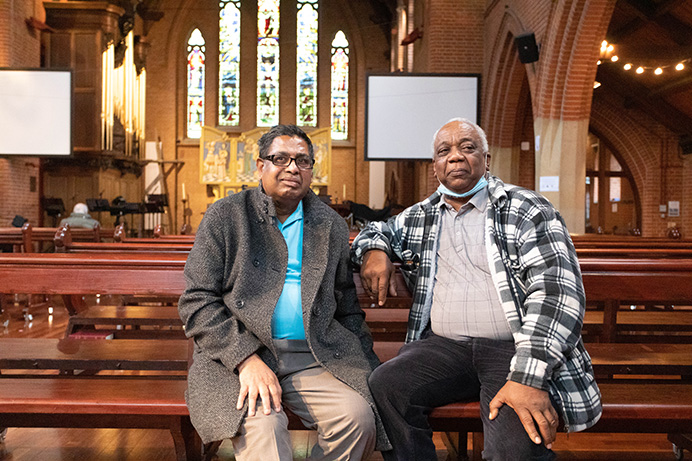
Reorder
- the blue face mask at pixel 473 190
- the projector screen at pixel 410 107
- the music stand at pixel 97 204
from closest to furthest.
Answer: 1. the blue face mask at pixel 473 190
2. the projector screen at pixel 410 107
3. the music stand at pixel 97 204

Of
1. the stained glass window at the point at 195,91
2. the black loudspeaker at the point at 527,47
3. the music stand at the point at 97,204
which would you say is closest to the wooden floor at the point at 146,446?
the black loudspeaker at the point at 527,47

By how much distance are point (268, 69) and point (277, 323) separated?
1626 cm

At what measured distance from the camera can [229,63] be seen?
56.9ft

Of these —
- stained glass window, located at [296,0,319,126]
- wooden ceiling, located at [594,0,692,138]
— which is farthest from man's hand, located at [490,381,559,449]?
stained glass window, located at [296,0,319,126]

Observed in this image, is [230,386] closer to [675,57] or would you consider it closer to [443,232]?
[443,232]

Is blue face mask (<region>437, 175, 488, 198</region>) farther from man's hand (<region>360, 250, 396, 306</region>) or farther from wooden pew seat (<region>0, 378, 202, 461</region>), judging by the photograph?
wooden pew seat (<region>0, 378, 202, 461</region>)

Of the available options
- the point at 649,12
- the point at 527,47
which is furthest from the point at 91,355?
the point at 649,12

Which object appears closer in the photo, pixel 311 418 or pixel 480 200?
pixel 311 418

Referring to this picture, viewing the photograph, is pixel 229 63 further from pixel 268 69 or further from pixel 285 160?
pixel 285 160

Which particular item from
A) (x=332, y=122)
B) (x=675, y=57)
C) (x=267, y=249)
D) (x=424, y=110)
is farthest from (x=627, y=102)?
(x=267, y=249)

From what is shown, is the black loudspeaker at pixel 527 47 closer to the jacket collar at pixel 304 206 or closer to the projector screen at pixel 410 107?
the projector screen at pixel 410 107

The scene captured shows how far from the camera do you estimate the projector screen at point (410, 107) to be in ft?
30.2

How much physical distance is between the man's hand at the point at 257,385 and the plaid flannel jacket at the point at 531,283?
503 mm

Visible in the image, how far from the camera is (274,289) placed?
184 centimetres
